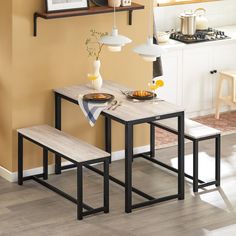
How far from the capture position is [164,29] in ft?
31.9

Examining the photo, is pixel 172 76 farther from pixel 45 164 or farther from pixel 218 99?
pixel 45 164

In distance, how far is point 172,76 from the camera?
30.0 ft

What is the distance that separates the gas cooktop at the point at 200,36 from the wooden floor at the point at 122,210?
188cm

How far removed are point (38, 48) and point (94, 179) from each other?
126cm

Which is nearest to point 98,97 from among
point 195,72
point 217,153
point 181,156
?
point 181,156

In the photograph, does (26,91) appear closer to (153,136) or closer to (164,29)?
(153,136)

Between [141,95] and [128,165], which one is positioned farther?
[141,95]

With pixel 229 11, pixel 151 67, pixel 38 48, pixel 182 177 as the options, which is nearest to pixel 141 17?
pixel 151 67

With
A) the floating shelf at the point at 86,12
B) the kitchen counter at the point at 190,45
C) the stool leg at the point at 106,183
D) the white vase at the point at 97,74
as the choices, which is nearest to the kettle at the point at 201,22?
the kitchen counter at the point at 190,45

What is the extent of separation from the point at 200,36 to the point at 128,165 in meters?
3.04

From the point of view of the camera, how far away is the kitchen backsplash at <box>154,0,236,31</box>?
9.64m

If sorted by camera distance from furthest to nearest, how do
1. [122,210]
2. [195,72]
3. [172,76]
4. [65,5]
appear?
[195,72] < [172,76] < [65,5] < [122,210]

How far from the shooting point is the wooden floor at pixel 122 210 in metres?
6.48

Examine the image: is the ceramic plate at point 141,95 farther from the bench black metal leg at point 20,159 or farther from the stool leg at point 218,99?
the stool leg at point 218,99
